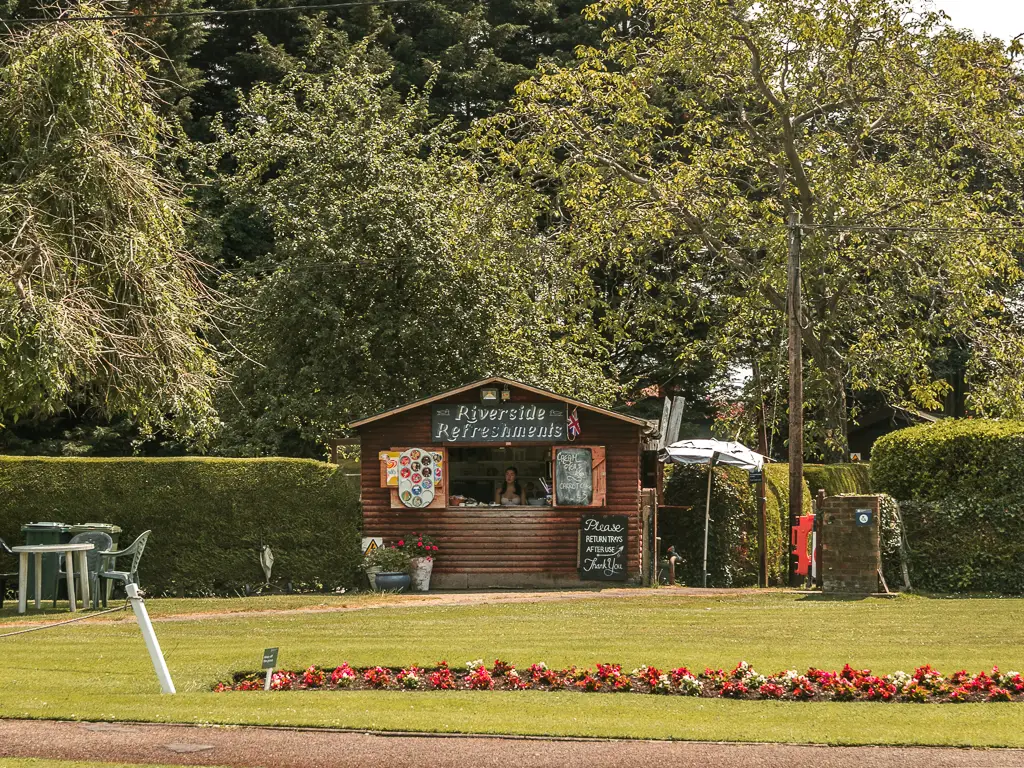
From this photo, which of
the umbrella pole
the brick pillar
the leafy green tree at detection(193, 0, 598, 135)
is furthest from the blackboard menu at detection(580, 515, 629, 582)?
the leafy green tree at detection(193, 0, 598, 135)

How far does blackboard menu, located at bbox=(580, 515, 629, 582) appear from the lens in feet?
71.7

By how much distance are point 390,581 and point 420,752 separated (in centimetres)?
1265

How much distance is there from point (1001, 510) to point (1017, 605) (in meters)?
2.91

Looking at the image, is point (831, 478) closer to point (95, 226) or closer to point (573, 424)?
point (573, 424)

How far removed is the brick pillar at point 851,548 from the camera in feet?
65.1

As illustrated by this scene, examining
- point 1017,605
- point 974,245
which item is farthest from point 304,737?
point 974,245

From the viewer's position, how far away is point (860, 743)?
362 inches

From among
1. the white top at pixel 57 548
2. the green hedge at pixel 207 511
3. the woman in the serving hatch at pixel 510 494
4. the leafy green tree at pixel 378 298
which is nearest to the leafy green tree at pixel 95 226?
the green hedge at pixel 207 511

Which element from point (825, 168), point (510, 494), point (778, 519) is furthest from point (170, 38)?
point (778, 519)

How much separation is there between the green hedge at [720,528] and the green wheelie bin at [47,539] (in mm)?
10937

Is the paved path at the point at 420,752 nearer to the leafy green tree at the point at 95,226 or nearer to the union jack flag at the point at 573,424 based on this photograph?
the leafy green tree at the point at 95,226

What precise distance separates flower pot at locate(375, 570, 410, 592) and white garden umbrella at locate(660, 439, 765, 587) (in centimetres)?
533

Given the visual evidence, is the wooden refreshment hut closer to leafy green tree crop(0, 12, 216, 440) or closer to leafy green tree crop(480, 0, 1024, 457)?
leafy green tree crop(0, 12, 216, 440)

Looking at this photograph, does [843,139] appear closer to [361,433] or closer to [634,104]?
[634,104]
